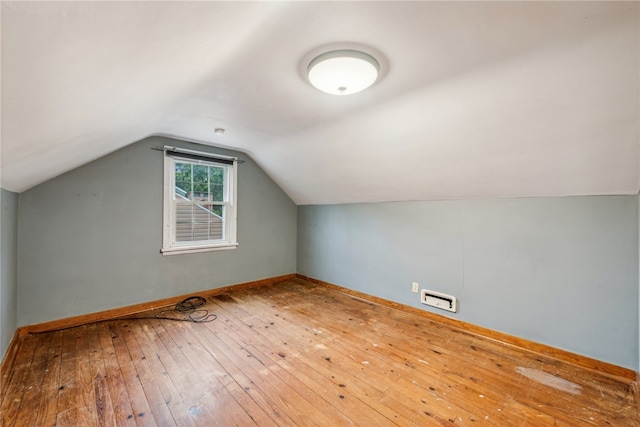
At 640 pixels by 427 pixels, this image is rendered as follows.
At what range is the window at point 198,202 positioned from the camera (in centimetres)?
343

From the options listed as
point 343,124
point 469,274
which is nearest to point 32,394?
point 343,124

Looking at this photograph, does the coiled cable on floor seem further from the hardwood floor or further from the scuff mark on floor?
the scuff mark on floor

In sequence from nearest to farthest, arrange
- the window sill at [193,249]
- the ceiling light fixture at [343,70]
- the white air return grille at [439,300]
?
the ceiling light fixture at [343,70]
the white air return grille at [439,300]
the window sill at [193,249]

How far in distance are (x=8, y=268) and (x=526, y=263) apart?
4486 mm

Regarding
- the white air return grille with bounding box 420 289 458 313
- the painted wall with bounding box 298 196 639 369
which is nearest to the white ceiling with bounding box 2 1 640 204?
the painted wall with bounding box 298 196 639 369

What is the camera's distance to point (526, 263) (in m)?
2.48

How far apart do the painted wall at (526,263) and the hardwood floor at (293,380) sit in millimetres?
270

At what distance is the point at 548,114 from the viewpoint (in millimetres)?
1715

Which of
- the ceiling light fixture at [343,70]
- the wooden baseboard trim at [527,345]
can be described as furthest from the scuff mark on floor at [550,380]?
the ceiling light fixture at [343,70]

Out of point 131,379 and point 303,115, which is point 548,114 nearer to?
point 303,115

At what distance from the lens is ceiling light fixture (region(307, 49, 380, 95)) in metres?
1.44

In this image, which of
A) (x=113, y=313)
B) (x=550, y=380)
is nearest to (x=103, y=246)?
(x=113, y=313)

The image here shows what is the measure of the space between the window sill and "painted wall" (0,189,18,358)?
124 cm

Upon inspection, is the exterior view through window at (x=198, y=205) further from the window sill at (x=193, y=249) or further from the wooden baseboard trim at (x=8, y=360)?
the wooden baseboard trim at (x=8, y=360)
